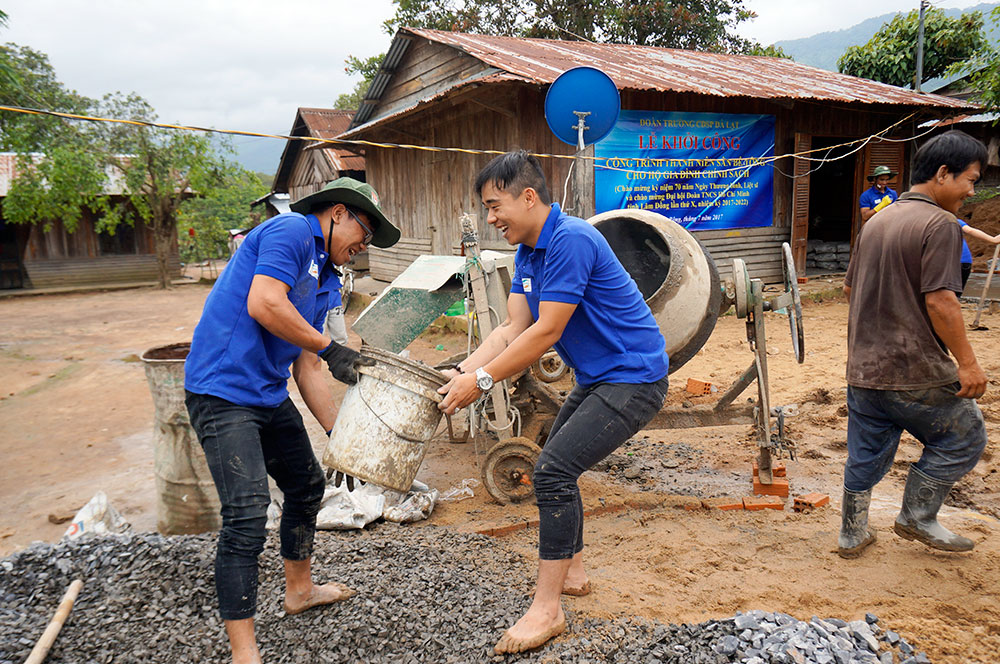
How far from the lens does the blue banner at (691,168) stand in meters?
9.16

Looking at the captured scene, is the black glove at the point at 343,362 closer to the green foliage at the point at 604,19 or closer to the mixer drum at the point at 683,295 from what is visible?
the mixer drum at the point at 683,295

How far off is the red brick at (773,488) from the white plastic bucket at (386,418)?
2.31 m

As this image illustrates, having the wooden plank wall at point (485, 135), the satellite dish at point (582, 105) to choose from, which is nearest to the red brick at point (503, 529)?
the satellite dish at point (582, 105)

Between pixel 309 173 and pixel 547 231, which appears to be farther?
pixel 309 173

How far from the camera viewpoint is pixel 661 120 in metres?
9.40

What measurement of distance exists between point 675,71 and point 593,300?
8.80m

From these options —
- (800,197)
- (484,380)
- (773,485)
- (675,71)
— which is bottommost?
(773,485)

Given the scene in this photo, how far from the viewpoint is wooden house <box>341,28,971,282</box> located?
9086 millimetres

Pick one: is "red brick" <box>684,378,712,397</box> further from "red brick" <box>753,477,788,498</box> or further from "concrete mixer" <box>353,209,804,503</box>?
"red brick" <box>753,477,788,498</box>

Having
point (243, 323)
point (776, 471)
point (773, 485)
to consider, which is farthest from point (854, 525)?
point (243, 323)

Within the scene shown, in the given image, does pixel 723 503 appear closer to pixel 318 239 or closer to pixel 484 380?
pixel 484 380

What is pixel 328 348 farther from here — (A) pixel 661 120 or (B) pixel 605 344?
(A) pixel 661 120

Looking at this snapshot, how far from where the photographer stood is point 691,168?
9727 mm

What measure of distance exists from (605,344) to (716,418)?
1935 millimetres
